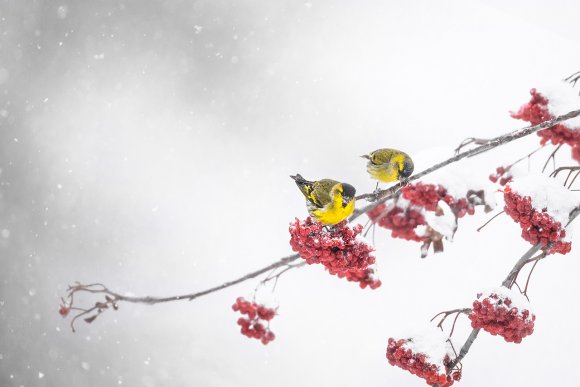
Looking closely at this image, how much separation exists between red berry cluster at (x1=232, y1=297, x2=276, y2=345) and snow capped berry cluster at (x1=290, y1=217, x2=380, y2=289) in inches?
16.5

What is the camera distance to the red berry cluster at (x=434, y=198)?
963 mm

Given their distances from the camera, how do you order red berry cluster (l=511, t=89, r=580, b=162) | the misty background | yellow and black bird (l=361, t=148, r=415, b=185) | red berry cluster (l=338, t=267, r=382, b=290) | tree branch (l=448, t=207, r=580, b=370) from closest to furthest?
1. tree branch (l=448, t=207, r=580, b=370)
2. red berry cluster (l=511, t=89, r=580, b=162)
3. red berry cluster (l=338, t=267, r=382, b=290)
4. yellow and black bird (l=361, t=148, r=415, b=185)
5. the misty background

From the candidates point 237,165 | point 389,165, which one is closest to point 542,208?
point 389,165

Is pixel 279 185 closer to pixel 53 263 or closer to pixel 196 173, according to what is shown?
pixel 196 173

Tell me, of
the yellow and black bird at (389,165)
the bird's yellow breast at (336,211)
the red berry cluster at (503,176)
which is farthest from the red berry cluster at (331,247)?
the red berry cluster at (503,176)

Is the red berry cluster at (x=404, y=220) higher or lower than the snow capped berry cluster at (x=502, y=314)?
higher

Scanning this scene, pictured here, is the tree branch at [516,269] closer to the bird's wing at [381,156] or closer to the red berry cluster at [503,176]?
the red berry cluster at [503,176]

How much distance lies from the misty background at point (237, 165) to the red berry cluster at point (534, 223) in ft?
0.81

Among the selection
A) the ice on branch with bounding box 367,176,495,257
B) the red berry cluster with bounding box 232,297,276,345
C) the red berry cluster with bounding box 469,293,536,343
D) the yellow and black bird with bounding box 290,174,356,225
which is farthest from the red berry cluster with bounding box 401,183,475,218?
the red berry cluster with bounding box 232,297,276,345

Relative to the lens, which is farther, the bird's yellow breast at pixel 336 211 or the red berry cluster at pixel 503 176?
the red berry cluster at pixel 503 176

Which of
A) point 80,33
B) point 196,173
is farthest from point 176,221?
point 80,33

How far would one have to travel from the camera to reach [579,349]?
222cm

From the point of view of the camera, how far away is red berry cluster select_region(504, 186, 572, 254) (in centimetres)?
74

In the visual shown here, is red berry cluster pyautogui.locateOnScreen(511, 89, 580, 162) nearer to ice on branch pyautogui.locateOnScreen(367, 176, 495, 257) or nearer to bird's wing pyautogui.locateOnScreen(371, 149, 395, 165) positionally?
ice on branch pyautogui.locateOnScreen(367, 176, 495, 257)
